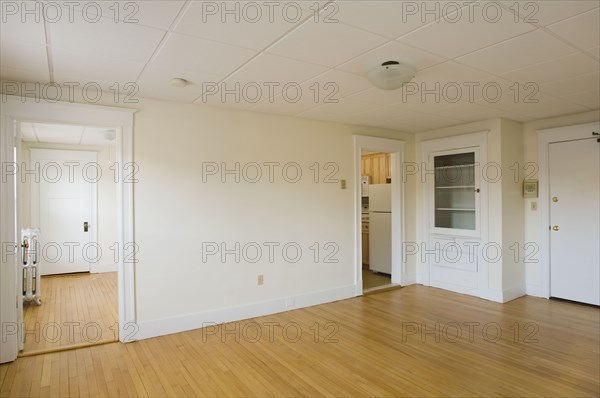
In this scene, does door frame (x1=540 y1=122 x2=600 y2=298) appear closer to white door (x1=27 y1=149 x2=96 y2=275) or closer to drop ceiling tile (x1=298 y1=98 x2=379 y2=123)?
drop ceiling tile (x1=298 y1=98 x2=379 y2=123)

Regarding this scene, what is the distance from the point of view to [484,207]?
15.9 feet

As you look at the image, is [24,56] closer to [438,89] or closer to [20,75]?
[20,75]

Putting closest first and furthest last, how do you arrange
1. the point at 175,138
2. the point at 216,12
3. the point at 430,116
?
the point at 216,12, the point at 175,138, the point at 430,116

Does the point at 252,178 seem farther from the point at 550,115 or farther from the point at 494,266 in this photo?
the point at 550,115

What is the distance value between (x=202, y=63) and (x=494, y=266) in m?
4.31

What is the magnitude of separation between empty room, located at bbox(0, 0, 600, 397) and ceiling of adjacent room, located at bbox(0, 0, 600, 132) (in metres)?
0.02

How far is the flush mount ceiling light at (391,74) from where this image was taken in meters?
2.70

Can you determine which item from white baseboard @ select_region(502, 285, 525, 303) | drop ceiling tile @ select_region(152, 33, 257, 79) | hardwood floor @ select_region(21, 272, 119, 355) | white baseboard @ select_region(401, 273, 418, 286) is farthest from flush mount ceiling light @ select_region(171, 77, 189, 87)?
white baseboard @ select_region(502, 285, 525, 303)

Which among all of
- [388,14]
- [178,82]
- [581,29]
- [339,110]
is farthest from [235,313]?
[581,29]

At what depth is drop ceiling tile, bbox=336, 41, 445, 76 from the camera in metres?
2.48

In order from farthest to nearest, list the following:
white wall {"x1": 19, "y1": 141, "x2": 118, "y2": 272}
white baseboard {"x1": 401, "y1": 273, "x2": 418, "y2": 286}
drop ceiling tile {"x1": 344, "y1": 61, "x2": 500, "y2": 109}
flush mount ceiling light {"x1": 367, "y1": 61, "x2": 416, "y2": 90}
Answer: white wall {"x1": 19, "y1": 141, "x2": 118, "y2": 272}, white baseboard {"x1": 401, "y1": 273, "x2": 418, "y2": 286}, drop ceiling tile {"x1": 344, "y1": 61, "x2": 500, "y2": 109}, flush mount ceiling light {"x1": 367, "y1": 61, "x2": 416, "y2": 90}

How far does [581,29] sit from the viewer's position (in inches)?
87.5

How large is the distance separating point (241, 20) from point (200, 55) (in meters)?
0.60

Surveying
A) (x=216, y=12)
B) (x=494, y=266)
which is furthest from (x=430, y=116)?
(x=216, y=12)
